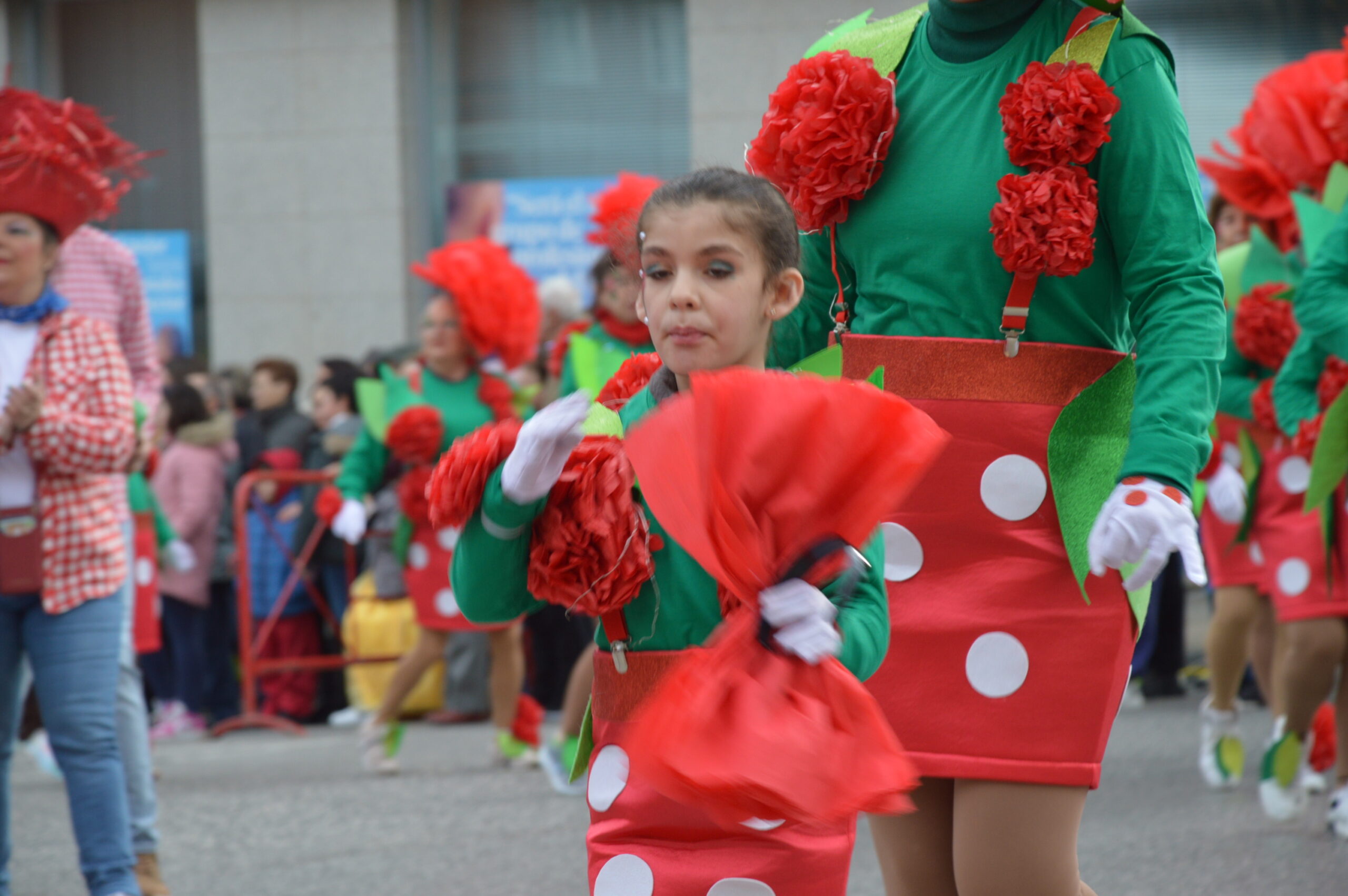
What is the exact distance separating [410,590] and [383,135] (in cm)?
805

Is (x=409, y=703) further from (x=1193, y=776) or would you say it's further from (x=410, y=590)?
(x=1193, y=776)

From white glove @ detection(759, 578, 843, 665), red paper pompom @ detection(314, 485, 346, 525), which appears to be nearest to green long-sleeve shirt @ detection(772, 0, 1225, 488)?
white glove @ detection(759, 578, 843, 665)

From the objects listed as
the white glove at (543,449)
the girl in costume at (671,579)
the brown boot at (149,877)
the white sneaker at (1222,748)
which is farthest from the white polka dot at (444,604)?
the white glove at (543,449)

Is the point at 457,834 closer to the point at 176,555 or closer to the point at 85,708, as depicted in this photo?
the point at 85,708

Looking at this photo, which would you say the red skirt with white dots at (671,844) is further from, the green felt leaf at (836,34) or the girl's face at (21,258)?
the girl's face at (21,258)

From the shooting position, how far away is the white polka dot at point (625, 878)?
7.63ft

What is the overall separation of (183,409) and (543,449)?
760 centimetres

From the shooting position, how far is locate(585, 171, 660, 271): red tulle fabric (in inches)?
102

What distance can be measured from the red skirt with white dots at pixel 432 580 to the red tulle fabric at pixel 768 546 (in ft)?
17.0

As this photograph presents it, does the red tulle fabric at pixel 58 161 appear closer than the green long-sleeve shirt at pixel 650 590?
No

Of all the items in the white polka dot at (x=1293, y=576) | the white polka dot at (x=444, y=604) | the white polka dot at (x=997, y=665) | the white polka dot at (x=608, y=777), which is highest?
the white polka dot at (x=997, y=665)

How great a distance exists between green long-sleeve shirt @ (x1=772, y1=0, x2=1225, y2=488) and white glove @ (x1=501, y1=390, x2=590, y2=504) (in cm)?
68

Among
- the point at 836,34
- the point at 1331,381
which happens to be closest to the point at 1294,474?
the point at 1331,381

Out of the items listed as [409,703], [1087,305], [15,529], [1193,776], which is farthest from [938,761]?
[409,703]
